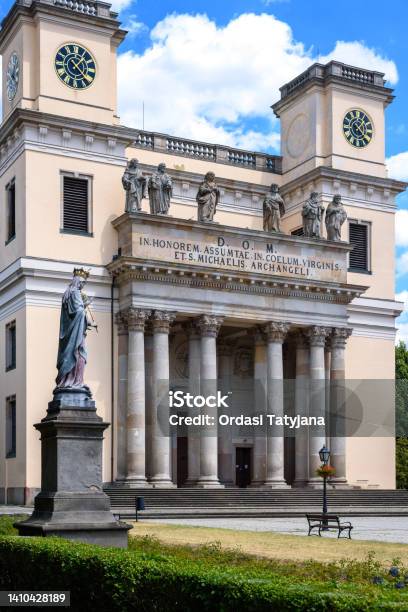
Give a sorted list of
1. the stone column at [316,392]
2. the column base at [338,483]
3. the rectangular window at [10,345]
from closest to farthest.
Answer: the rectangular window at [10,345]
the column base at [338,483]
the stone column at [316,392]

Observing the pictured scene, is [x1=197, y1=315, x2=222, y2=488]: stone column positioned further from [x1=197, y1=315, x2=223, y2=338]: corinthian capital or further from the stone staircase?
the stone staircase

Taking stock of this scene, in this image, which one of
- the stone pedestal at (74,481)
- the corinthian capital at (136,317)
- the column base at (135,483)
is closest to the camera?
the stone pedestal at (74,481)

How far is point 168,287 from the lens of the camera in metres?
47.1

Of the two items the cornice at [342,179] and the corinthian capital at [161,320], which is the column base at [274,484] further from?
the cornice at [342,179]

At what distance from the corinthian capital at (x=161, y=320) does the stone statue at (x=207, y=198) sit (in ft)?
16.5

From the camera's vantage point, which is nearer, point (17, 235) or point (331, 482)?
point (17, 235)

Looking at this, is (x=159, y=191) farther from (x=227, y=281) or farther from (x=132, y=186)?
(x=227, y=281)

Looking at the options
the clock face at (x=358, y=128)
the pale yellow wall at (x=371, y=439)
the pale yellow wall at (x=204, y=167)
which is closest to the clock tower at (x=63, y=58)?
the pale yellow wall at (x=204, y=167)

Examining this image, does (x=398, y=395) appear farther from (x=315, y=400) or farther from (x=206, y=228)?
(x=206, y=228)

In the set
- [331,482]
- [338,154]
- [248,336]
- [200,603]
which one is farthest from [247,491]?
[200,603]

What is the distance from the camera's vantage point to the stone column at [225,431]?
52375 millimetres

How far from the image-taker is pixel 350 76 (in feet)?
190

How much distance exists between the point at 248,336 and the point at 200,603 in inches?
1655

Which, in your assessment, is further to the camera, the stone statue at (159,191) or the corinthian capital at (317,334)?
the corinthian capital at (317,334)
